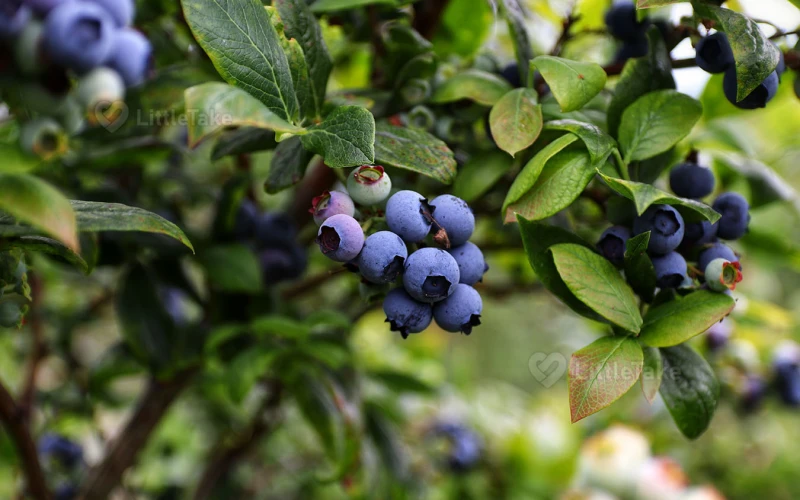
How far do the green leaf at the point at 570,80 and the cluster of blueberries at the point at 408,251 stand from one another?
0.12 metres

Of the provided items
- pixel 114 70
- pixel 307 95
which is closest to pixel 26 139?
pixel 114 70

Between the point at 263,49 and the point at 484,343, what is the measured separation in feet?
10.9

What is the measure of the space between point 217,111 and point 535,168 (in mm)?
249

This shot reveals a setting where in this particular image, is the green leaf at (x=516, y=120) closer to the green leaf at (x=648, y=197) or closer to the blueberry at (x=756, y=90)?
the green leaf at (x=648, y=197)

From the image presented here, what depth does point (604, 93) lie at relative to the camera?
2.21 feet

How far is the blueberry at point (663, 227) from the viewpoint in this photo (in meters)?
0.52

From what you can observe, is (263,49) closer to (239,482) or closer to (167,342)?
(167,342)

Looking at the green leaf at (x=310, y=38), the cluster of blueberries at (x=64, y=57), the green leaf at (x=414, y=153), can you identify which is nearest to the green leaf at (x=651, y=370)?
the green leaf at (x=414, y=153)

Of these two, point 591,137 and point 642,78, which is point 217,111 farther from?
point 642,78

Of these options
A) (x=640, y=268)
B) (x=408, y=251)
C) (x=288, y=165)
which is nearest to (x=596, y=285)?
(x=640, y=268)

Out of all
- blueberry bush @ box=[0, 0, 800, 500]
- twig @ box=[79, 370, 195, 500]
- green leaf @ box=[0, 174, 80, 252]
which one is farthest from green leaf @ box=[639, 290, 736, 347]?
twig @ box=[79, 370, 195, 500]

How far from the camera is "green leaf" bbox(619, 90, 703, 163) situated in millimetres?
553

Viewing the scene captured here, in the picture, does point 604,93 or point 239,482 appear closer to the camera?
point 604,93

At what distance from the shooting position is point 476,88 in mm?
605
